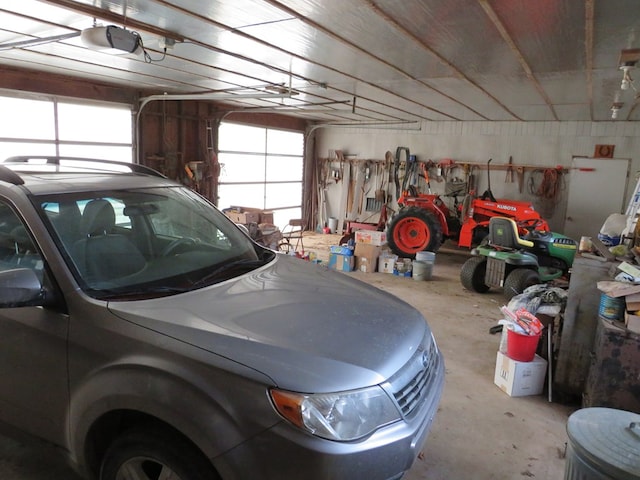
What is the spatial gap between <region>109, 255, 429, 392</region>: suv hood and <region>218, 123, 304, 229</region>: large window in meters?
6.67

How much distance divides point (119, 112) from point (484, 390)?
20.0 feet

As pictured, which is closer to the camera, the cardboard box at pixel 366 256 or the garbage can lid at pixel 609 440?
the garbage can lid at pixel 609 440

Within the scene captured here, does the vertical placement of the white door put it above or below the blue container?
above

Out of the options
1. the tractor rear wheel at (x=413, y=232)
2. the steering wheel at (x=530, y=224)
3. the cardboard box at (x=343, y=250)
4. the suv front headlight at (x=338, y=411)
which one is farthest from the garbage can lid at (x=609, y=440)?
the tractor rear wheel at (x=413, y=232)

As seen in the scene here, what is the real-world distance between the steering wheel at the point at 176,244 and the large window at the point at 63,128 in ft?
14.3

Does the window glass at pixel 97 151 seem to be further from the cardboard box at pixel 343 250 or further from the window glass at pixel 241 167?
the cardboard box at pixel 343 250

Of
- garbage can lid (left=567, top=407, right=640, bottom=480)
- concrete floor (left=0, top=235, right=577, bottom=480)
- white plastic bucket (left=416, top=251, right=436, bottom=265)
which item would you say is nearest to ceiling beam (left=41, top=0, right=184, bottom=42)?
concrete floor (left=0, top=235, right=577, bottom=480)

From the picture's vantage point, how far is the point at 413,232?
7.42 metres

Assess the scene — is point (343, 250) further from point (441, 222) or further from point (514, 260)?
point (514, 260)

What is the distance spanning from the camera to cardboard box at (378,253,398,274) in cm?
681

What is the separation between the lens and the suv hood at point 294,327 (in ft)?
4.61

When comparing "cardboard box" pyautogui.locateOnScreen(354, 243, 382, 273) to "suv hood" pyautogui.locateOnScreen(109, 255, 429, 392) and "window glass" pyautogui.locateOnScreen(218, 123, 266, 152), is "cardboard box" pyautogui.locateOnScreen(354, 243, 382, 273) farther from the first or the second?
"suv hood" pyautogui.locateOnScreen(109, 255, 429, 392)

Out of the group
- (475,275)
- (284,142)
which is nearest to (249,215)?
(475,275)

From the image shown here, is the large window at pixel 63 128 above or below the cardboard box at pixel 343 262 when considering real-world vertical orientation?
above
